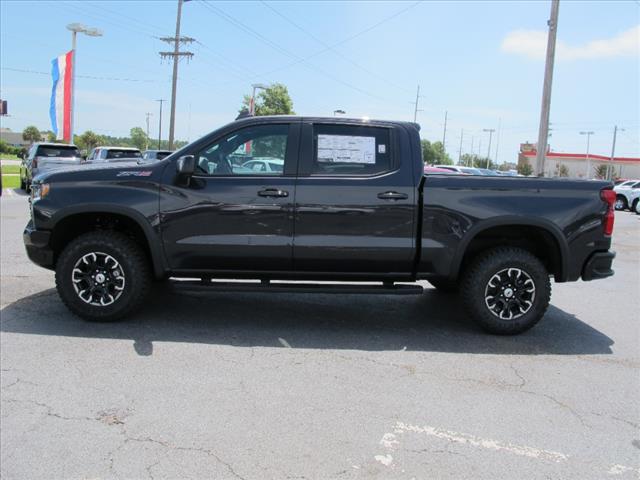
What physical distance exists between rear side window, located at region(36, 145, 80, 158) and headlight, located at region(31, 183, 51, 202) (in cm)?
1706

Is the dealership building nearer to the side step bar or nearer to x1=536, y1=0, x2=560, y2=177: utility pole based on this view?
x1=536, y1=0, x2=560, y2=177: utility pole

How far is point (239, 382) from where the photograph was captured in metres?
4.12

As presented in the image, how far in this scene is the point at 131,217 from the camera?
5.18 meters

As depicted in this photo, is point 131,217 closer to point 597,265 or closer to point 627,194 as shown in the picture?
point 597,265

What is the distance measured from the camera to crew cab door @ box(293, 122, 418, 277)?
517cm

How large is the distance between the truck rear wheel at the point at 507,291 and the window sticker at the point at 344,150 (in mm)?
1487

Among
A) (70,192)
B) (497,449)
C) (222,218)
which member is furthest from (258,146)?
(497,449)

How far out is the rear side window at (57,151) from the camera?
20.8 metres

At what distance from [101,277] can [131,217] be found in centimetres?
64

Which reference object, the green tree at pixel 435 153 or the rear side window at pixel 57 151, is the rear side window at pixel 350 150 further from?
the green tree at pixel 435 153

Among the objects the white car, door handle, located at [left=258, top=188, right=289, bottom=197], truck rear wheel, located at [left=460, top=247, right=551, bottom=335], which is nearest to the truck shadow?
truck rear wheel, located at [left=460, top=247, right=551, bottom=335]

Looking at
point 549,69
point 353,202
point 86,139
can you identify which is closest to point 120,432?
point 353,202

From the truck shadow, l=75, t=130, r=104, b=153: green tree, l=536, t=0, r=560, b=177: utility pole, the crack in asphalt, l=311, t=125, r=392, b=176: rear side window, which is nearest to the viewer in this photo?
the crack in asphalt

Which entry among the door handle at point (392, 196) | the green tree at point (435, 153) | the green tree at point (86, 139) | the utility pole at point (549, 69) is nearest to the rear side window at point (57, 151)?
the utility pole at point (549, 69)
